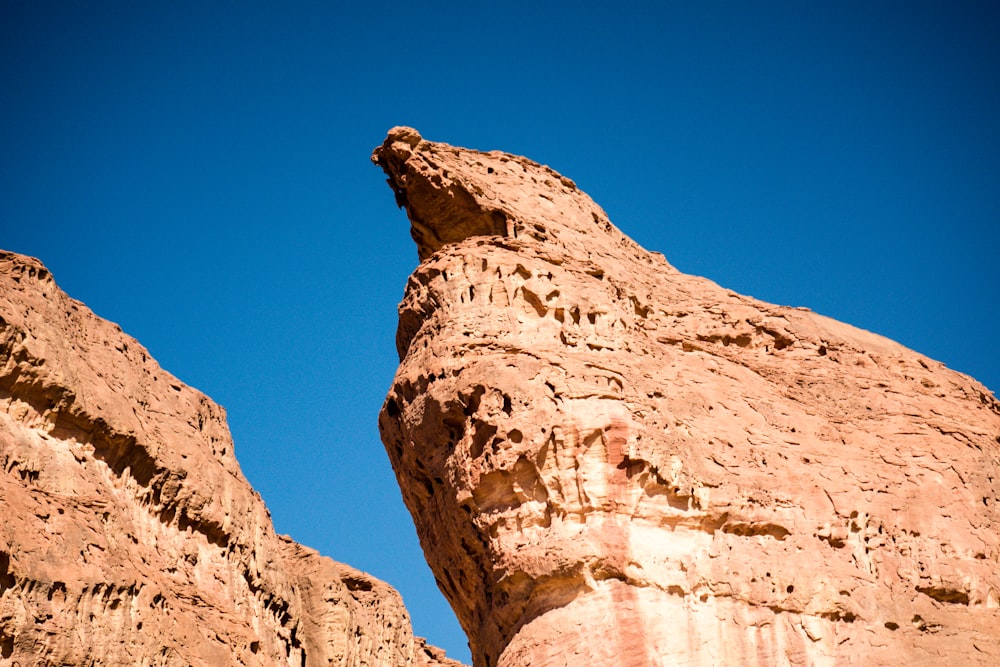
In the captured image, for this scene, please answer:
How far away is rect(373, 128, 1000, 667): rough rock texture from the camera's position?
1875cm

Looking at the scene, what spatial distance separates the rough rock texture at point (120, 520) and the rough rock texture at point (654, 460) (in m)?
5.97

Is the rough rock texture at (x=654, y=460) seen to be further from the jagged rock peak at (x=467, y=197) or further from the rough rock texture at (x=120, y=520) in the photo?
the rough rock texture at (x=120, y=520)

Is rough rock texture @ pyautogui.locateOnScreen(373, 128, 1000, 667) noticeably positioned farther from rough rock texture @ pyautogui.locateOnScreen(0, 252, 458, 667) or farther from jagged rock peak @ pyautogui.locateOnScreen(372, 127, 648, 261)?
rough rock texture @ pyautogui.locateOnScreen(0, 252, 458, 667)

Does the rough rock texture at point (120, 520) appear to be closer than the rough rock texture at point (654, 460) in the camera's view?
No

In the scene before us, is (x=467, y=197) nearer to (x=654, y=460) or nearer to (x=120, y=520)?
(x=654, y=460)

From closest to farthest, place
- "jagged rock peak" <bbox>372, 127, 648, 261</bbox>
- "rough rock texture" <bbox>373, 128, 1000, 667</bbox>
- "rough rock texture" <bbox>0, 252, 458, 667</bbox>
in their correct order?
1. "rough rock texture" <bbox>373, 128, 1000, 667</bbox>
2. "rough rock texture" <bbox>0, 252, 458, 667</bbox>
3. "jagged rock peak" <bbox>372, 127, 648, 261</bbox>

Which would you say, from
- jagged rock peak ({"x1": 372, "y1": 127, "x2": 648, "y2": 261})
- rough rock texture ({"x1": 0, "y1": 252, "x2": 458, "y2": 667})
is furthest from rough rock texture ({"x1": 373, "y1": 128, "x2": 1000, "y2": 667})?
rough rock texture ({"x1": 0, "y1": 252, "x2": 458, "y2": 667})

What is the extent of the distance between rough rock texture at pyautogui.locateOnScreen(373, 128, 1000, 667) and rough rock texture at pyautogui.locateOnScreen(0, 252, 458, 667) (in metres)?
5.97

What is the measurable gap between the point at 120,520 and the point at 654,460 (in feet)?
35.5

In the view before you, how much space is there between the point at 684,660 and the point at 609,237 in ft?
30.0

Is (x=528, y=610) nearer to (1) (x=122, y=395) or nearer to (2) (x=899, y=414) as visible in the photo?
(2) (x=899, y=414)

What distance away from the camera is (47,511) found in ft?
78.6

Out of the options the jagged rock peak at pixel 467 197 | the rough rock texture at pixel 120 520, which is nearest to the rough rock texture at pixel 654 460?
the jagged rock peak at pixel 467 197

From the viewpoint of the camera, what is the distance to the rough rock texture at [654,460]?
1875 cm
